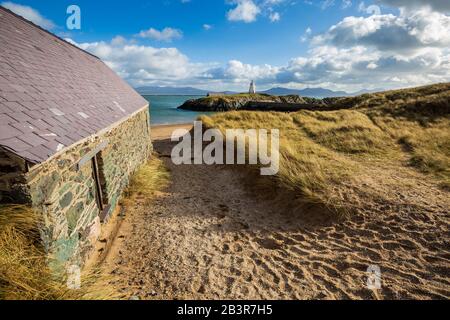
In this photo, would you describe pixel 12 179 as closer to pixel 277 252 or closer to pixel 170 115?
pixel 277 252

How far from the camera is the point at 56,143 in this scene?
354 centimetres

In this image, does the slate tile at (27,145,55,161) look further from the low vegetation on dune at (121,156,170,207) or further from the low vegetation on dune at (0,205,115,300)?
the low vegetation on dune at (121,156,170,207)

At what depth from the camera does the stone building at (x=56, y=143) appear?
308 cm

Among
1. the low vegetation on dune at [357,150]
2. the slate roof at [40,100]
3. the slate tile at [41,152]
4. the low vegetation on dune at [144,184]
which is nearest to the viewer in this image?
the slate tile at [41,152]

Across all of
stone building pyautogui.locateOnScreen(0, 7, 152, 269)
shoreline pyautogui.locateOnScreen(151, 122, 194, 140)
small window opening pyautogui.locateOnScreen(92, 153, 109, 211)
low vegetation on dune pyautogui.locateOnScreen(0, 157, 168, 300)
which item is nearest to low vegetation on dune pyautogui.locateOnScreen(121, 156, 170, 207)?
stone building pyautogui.locateOnScreen(0, 7, 152, 269)

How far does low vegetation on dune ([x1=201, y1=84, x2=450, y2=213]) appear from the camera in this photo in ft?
23.3

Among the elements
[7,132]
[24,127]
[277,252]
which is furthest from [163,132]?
[7,132]

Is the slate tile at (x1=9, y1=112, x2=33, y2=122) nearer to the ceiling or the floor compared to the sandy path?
nearer to the ceiling

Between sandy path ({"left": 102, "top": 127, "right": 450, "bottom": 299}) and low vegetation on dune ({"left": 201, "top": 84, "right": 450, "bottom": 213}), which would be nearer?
sandy path ({"left": 102, "top": 127, "right": 450, "bottom": 299})

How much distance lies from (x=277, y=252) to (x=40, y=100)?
487cm

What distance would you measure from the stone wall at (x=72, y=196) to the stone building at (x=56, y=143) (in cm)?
1

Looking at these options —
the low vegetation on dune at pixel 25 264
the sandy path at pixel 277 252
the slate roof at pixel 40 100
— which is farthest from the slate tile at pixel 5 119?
the sandy path at pixel 277 252

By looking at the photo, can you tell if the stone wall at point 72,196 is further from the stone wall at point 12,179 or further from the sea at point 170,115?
the sea at point 170,115

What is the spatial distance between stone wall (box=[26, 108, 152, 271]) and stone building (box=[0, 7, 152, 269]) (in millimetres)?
13
